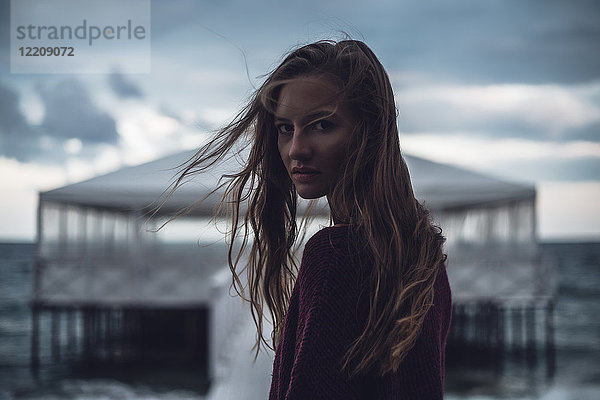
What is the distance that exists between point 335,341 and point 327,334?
0.04 feet

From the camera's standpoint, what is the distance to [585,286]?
3259cm

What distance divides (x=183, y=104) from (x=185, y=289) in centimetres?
2008

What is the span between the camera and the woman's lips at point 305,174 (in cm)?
97

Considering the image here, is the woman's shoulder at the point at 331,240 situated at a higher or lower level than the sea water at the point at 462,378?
higher

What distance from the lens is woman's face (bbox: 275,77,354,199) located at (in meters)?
0.94

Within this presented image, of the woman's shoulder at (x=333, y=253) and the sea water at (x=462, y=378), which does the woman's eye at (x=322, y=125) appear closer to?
the woman's shoulder at (x=333, y=253)

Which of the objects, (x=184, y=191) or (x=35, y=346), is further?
(x=35, y=346)

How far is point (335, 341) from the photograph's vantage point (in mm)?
846

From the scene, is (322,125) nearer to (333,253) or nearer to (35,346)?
(333,253)

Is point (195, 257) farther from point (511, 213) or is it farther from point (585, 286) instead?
point (585, 286)

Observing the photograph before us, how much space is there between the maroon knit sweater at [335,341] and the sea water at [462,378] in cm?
366

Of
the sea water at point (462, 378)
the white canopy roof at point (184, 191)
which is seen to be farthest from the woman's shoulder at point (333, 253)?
the white canopy roof at point (184, 191)

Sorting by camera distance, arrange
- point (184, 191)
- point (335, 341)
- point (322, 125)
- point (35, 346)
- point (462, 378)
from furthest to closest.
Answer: point (35, 346) → point (462, 378) → point (184, 191) → point (322, 125) → point (335, 341)

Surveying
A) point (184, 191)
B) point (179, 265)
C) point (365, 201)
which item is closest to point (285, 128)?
point (365, 201)
